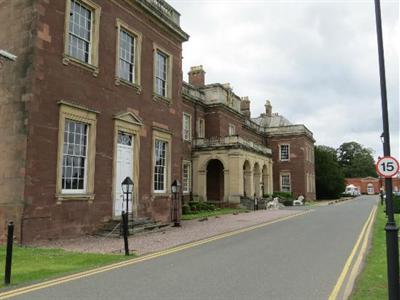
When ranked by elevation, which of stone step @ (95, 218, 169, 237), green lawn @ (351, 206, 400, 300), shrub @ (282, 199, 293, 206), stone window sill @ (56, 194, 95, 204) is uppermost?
stone window sill @ (56, 194, 95, 204)

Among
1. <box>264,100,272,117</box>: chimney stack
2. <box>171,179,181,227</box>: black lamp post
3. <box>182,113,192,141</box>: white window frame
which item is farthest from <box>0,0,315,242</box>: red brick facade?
<box>264,100,272,117</box>: chimney stack

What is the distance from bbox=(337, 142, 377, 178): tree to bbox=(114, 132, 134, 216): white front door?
393 ft

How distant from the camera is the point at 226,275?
8.45 m

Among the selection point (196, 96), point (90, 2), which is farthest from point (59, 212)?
point (196, 96)

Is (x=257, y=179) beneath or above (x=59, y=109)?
beneath

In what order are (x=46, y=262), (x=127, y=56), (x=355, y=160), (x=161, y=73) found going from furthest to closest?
(x=355, y=160)
(x=161, y=73)
(x=127, y=56)
(x=46, y=262)

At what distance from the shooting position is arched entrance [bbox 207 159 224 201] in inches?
1547

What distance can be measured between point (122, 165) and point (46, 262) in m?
8.42

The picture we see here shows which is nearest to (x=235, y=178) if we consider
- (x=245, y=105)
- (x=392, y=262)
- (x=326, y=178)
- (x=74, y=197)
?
(x=245, y=105)

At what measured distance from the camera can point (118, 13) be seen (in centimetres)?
1831

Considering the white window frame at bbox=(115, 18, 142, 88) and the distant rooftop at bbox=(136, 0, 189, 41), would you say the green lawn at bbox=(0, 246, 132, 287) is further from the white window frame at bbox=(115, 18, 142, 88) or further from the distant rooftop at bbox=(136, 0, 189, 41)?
the distant rooftop at bbox=(136, 0, 189, 41)

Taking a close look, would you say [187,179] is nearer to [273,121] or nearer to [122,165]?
[122,165]

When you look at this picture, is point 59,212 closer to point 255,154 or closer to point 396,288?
point 396,288

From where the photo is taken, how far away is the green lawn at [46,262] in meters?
8.49
